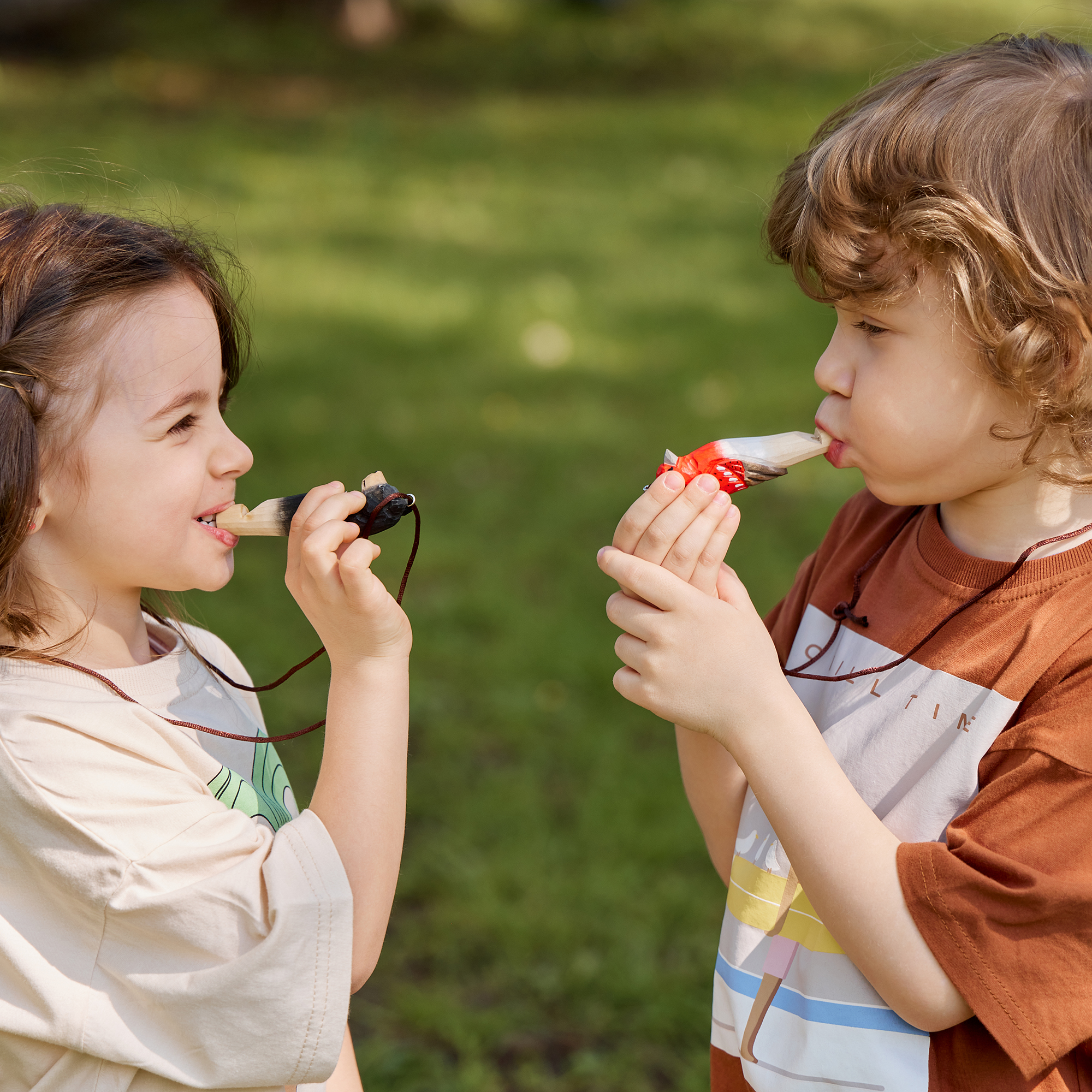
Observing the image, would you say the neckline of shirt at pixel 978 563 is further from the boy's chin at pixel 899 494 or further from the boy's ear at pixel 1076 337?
the boy's ear at pixel 1076 337

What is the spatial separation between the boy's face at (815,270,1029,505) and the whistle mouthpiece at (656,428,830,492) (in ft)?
0.31

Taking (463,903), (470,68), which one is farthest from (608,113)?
(463,903)

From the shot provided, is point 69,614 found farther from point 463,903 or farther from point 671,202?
point 671,202

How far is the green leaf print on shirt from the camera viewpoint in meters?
1.63

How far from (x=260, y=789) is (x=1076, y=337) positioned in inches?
49.7

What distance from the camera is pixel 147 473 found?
162 cm

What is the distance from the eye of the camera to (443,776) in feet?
12.0

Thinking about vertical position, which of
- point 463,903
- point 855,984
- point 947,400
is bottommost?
point 463,903

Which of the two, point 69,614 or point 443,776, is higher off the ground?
point 69,614

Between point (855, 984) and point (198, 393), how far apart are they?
1166mm

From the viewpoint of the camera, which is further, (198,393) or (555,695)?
(555,695)

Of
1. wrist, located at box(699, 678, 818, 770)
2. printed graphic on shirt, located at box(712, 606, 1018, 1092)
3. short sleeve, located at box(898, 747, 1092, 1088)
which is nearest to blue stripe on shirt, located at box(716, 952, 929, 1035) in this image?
printed graphic on shirt, located at box(712, 606, 1018, 1092)

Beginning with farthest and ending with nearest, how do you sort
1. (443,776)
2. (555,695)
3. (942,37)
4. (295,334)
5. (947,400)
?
(942,37) → (295,334) → (555,695) → (443,776) → (947,400)

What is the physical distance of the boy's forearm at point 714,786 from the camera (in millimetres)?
1807
